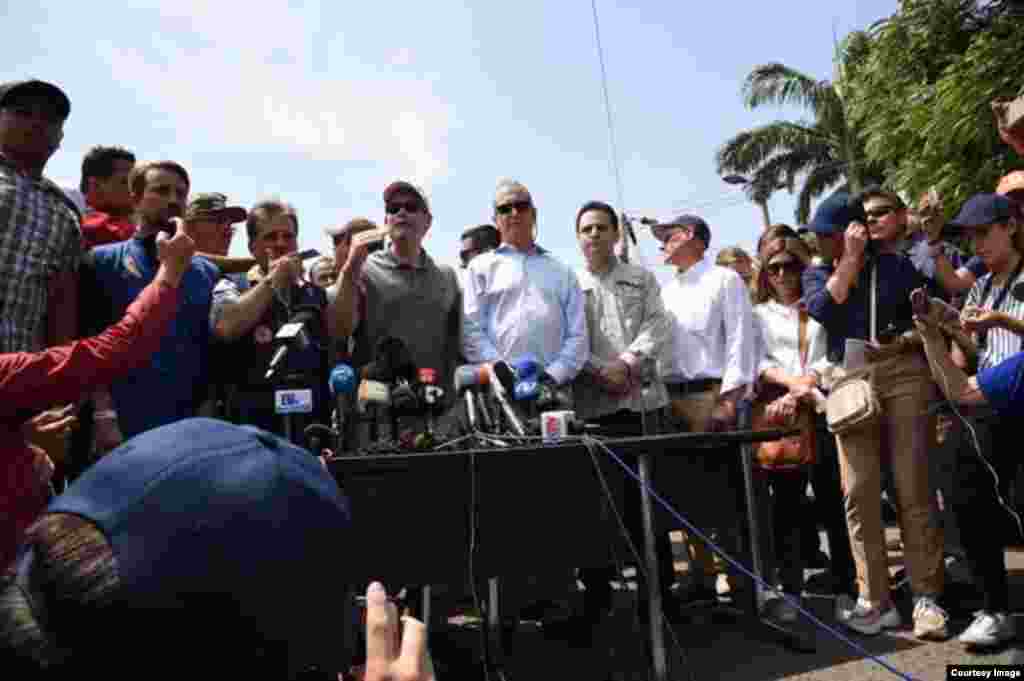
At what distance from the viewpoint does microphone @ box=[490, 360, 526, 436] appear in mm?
3723

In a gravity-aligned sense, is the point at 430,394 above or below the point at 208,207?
below

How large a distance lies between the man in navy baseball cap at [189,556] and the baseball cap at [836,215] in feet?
12.7

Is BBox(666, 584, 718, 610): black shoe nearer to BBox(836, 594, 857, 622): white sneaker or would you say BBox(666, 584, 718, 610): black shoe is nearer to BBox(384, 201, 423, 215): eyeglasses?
BBox(836, 594, 857, 622): white sneaker

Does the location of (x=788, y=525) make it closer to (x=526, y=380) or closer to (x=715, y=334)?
(x=715, y=334)

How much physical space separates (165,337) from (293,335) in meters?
0.46

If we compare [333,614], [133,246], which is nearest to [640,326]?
[133,246]

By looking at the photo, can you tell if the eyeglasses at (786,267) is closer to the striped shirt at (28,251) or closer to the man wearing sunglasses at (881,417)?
the man wearing sunglasses at (881,417)

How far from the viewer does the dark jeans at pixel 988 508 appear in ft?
11.5

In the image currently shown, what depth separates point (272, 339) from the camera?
11.7 feet

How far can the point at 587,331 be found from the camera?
15.3ft

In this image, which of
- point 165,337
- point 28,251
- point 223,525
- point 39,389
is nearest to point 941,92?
point 165,337

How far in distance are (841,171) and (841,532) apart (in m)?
20.7

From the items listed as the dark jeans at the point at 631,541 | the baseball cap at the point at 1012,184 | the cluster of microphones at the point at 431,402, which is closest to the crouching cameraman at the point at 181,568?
the cluster of microphones at the point at 431,402

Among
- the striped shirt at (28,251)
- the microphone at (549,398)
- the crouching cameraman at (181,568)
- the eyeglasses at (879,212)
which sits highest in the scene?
the eyeglasses at (879,212)
